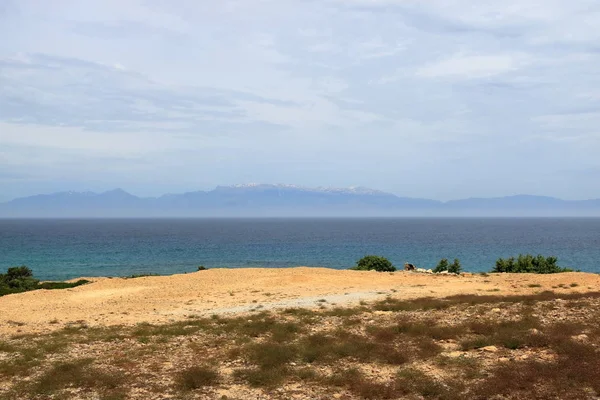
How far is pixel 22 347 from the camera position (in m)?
19.4

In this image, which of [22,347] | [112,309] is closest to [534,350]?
[22,347]

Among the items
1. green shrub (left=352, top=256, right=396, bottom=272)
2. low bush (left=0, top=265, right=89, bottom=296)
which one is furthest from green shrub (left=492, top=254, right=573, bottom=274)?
low bush (left=0, top=265, right=89, bottom=296)

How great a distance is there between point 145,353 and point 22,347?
→ 17.9 feet

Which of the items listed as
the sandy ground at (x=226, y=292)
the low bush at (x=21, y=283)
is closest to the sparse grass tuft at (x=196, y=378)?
the sandy ground at (x=226, y=292)

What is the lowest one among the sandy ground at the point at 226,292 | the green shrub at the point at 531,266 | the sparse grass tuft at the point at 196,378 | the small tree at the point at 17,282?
the small tree at the point at 17,282

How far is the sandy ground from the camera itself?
88.2 ft

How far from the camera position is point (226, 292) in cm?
3409

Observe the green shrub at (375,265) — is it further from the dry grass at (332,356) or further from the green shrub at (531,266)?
the dry grass at (332,356)

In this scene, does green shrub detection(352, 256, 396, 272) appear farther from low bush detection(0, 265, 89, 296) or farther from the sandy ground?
low bush detection(0, 265, 89, 296)

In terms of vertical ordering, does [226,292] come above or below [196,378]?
below

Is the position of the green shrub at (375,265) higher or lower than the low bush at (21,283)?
higher

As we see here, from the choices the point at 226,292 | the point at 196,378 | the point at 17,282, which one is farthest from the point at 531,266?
the point at 17,282

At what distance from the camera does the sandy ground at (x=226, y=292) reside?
26875 millimetres

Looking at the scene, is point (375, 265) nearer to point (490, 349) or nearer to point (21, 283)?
point (490, 349)
